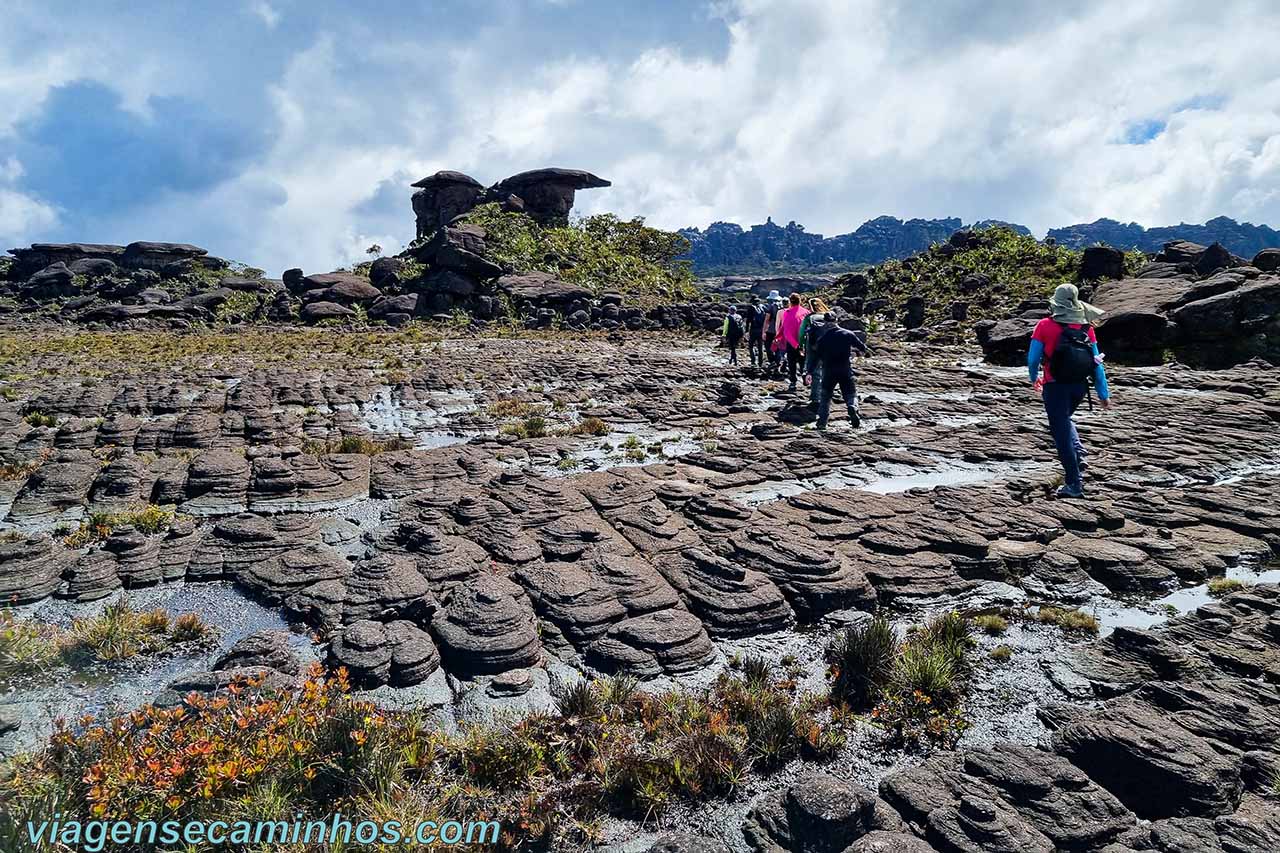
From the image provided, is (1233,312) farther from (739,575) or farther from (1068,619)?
(739,575)

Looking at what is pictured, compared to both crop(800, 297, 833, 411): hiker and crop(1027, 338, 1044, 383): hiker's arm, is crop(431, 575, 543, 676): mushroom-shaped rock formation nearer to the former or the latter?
crop(1027, 338, 1044, 383): hiker's arm

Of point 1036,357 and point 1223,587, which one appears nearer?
point 1223,587

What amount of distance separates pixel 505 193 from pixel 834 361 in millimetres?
67473

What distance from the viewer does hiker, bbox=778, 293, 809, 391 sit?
1869 centimetres

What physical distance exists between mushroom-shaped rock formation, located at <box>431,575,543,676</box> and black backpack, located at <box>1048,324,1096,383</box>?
8355 millimetres

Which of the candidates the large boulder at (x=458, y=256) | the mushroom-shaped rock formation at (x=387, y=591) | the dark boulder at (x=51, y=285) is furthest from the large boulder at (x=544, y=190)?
the mushroom-shaped rock formation at (x=387, y=591)

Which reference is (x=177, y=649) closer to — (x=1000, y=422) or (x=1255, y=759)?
(x=1255, y=759)

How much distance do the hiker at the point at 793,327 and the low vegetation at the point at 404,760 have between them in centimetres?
1500

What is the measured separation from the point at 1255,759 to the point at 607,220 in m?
77.3

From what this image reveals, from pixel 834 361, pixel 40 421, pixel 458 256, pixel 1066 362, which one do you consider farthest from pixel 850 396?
pixel 458 256

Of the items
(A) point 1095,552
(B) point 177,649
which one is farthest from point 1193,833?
(B) point 177,649

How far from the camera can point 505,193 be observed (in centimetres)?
7350

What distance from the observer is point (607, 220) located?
76125 mm

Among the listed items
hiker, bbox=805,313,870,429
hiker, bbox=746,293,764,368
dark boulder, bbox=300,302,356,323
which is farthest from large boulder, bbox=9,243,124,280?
hiker, bbox=805,313,870,429
